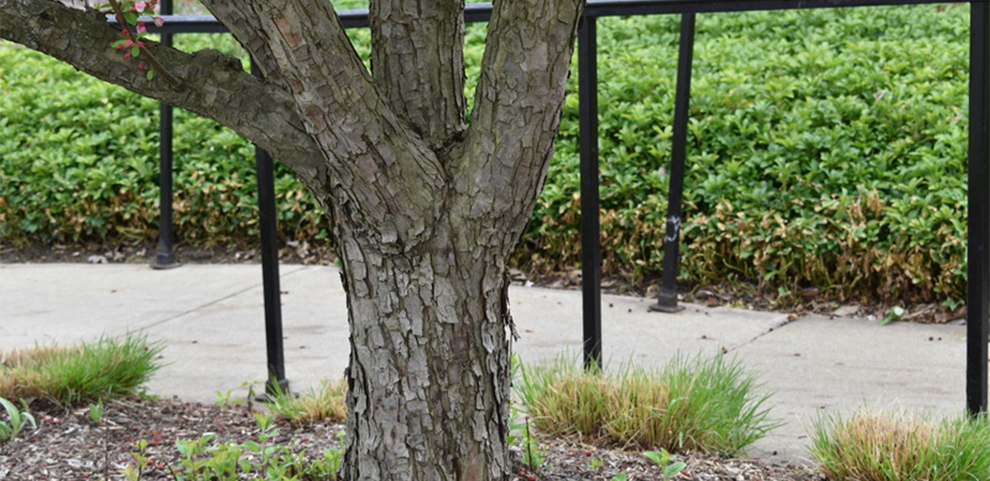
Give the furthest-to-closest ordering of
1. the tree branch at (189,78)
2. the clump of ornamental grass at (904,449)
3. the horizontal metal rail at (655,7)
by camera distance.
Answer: the horizontal metal rail at (655,7) → the clump of ornamental grass at (904,449) → the tree branch at (189,78)

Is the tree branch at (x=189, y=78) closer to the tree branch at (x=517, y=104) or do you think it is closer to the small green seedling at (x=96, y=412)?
the tree branch at (x=517, y=104)

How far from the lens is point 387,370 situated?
2.32 meters

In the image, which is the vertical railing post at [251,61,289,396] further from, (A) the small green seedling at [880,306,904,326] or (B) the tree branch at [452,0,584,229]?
(A) the small green seedling at [880,306,904,326]

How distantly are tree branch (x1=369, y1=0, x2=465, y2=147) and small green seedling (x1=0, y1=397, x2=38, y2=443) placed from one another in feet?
5.22

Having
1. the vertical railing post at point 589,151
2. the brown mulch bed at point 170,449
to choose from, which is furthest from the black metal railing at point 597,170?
the brown mulch bed at point 170,449

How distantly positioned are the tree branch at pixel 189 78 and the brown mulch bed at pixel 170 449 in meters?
1.02

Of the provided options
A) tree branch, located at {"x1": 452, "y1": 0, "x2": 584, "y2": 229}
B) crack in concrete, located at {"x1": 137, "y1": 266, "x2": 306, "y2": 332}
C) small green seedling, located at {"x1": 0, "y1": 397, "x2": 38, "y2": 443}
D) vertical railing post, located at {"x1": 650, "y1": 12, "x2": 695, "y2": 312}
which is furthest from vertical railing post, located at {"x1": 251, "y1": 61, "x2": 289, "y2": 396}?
vertical railing post, located at {"x1": 650, "y1": 12, "x2": 695, "y2": 312}

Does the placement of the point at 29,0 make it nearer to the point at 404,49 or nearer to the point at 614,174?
the point at 404,49

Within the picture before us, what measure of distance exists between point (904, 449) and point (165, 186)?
4361 millimetres

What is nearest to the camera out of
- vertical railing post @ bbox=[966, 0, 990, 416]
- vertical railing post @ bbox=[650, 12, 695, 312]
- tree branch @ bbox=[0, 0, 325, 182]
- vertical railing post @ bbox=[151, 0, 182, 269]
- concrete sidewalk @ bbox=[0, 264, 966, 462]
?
tree branch @ bbox=[0, 0, 325, 182]

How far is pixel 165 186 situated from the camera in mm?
5965

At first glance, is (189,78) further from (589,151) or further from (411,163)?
(589,151)

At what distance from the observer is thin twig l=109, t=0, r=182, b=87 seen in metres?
2.06

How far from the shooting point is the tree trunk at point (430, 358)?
2256 mm
